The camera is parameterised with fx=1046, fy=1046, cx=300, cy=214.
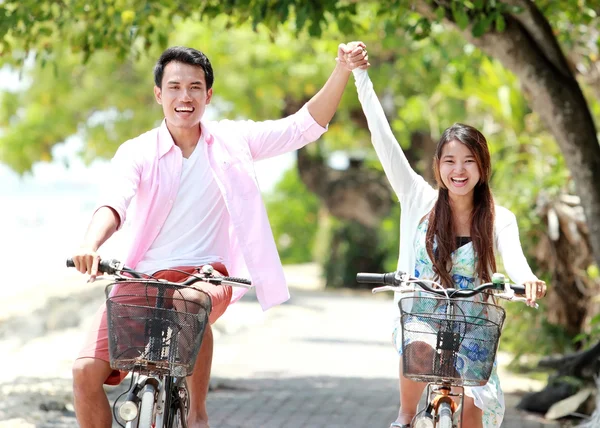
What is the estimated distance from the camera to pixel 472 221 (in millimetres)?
4695

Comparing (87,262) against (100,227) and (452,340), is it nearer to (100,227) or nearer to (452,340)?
(100,227)

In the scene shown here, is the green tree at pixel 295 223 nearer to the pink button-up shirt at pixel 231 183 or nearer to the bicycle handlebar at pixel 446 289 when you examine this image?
the pink button-up shirt at pixel 231 183

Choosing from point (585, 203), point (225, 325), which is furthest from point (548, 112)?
point (225, 325)

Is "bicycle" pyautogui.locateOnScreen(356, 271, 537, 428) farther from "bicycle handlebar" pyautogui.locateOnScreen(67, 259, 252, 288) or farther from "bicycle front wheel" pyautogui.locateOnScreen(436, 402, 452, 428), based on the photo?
"bicycle handlebar" pyautogui.locateOnScreen(67, 259, 252, 288)

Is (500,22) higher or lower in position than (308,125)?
higher

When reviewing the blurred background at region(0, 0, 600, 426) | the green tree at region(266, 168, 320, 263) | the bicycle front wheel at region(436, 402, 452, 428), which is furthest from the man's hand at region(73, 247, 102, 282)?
the green tree at region(266, 168, 320, 263)

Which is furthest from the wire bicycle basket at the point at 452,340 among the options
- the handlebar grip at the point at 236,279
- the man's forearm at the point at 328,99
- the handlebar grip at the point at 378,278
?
the man's forearm at the point at 328,99

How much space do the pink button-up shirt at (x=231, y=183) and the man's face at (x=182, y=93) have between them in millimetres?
117

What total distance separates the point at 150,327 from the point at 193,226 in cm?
74

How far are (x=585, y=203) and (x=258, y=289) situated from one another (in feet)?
13.1

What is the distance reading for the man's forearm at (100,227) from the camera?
4188 millimetres

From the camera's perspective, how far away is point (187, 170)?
186 inches

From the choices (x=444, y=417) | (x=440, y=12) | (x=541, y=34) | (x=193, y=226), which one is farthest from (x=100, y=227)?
(x=541, y=34)

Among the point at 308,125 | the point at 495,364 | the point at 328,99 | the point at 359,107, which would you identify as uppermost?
the point at 359,107
